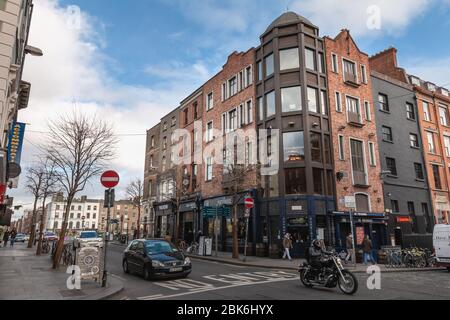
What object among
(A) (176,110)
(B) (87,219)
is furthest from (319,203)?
(B) (87,219)

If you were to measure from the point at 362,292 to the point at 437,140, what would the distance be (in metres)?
28.1

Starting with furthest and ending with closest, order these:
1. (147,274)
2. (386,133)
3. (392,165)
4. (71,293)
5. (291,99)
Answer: (386,133)
(392,165)
(291,99)
(147,274)
(71,293)

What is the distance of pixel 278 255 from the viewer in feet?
69.4

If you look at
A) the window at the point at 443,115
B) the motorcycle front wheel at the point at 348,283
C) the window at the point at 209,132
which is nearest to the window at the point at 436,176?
the window at the point at 443,115

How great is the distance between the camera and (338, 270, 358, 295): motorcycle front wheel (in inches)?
340

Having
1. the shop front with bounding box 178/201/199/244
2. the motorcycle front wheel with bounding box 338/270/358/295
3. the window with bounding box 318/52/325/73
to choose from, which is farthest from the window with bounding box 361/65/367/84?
the motorcycle front wheel with bounding box 338/270/358/295

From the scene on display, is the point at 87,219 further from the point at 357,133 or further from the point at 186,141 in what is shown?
the point at 357,133

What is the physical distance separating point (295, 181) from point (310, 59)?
31.4 feet

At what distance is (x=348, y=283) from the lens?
29.0 ft

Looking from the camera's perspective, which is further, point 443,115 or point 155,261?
point 443,115

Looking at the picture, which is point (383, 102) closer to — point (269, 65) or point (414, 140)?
point (414, 140)

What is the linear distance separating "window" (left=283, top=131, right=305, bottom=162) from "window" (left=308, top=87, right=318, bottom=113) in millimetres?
2190

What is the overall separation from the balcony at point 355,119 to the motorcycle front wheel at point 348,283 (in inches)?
714

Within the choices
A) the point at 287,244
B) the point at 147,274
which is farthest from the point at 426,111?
the point at 147,274
